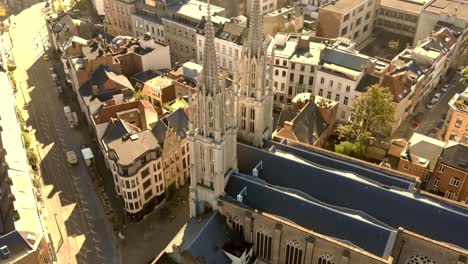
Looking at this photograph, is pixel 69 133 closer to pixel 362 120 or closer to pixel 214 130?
pixel 214 130

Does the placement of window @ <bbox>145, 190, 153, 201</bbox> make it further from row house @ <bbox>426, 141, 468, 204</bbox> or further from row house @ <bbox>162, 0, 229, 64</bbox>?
row house @ <bbox>162, 0, 229, 64</bbox>

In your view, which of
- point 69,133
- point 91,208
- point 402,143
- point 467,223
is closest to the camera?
point 467,223

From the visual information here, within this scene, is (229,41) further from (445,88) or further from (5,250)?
(5,250)

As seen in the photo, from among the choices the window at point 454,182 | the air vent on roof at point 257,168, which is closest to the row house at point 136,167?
the air vent on roof at point 257,168

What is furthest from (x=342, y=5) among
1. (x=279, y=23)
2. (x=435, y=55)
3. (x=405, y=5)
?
(x=435, y=55)

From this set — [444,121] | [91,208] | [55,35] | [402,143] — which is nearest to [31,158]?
[91,208]

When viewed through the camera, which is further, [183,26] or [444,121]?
[183,26]
